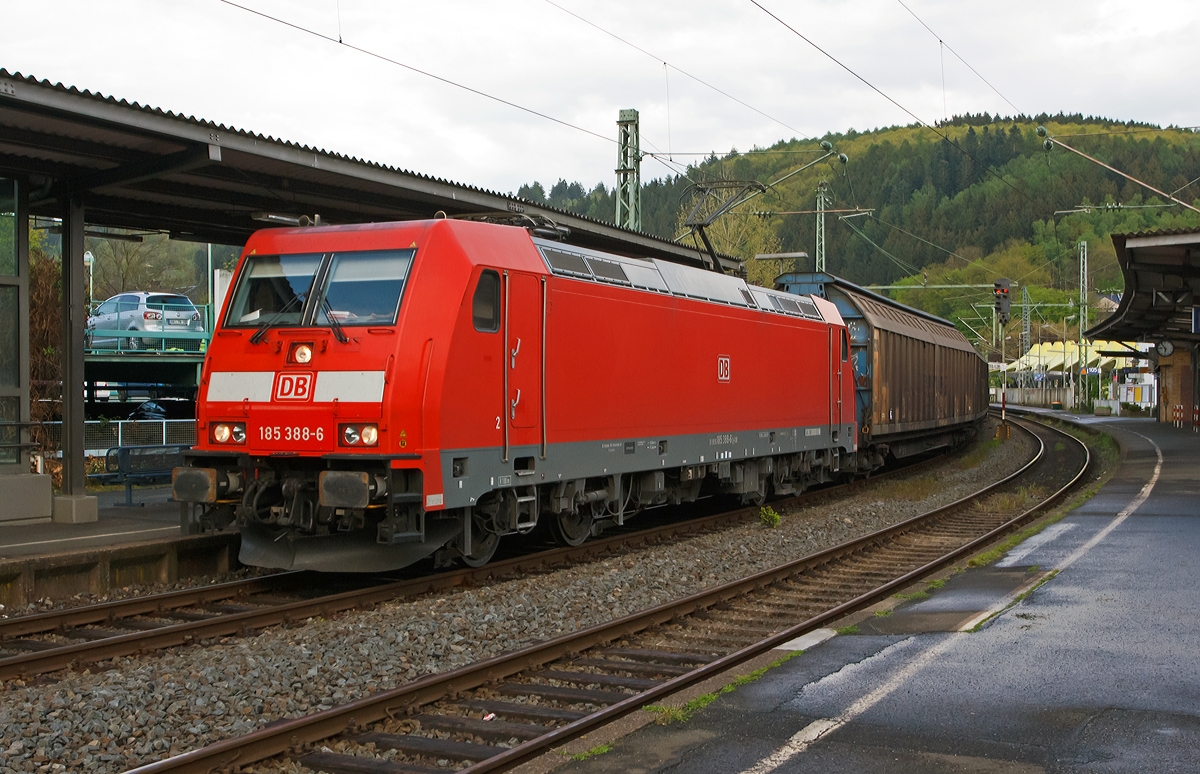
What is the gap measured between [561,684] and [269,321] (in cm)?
487

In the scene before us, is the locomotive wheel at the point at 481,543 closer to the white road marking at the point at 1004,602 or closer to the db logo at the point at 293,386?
the db logo at the point at 293,386

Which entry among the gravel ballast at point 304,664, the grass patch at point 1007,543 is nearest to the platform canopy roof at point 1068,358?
Answer: the grass patch at point 1007,543

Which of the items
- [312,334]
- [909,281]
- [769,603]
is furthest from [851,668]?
[909,281]

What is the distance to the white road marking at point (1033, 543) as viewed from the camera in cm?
1205

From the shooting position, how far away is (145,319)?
29703 millimetres

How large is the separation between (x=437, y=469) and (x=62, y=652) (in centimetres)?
322

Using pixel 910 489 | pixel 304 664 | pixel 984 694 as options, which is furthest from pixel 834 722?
pixel 910 489

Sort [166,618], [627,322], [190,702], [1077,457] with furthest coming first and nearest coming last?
[1077,457] → [627,322] → [166,618] → [190,702]

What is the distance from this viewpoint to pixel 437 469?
9547 millimetres

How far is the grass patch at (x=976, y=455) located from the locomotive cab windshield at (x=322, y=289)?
68.8ft

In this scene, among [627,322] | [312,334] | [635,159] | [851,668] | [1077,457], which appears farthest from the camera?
[1077,457]

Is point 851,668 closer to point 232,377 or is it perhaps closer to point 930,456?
point 232,377

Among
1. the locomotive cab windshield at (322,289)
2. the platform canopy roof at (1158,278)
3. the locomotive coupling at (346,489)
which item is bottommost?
the locomotive coupling at (346,489)

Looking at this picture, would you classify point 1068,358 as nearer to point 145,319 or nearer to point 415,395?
point 145,319
